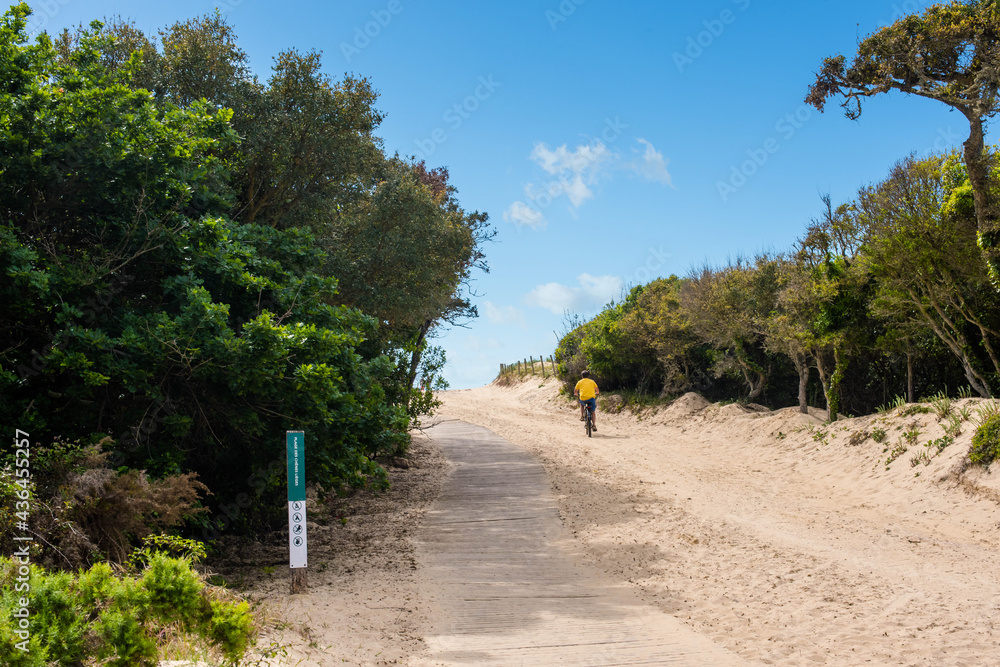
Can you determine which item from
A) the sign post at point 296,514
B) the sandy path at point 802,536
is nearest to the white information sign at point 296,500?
the sign post at point 296,514

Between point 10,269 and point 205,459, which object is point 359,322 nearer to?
point 205,459

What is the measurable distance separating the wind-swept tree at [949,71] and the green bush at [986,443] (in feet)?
10.0

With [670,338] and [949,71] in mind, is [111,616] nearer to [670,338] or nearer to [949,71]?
[949,71]

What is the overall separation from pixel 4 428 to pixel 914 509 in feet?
45.5

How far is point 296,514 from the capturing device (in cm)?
788

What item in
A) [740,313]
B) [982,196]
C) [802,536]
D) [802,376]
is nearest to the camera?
[802,536]

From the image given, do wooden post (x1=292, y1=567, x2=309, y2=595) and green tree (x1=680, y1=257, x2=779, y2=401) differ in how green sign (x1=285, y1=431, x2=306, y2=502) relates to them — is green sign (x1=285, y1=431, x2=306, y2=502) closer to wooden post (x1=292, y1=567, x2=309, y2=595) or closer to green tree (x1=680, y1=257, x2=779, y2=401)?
wooden post (x1=292, y1=567, x2=309, y2=595)

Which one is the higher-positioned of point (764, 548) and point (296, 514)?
point (296, 514)

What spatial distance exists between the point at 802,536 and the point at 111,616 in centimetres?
935

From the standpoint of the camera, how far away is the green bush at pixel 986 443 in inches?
460

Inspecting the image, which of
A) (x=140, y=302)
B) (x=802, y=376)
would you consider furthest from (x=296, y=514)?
(x=802, y=376)

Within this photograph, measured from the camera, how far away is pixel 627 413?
1137 inches

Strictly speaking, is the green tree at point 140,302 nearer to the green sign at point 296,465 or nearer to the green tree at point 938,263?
the green sign at point 296,465

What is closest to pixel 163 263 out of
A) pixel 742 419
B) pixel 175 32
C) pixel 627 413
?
pixel 175 32
